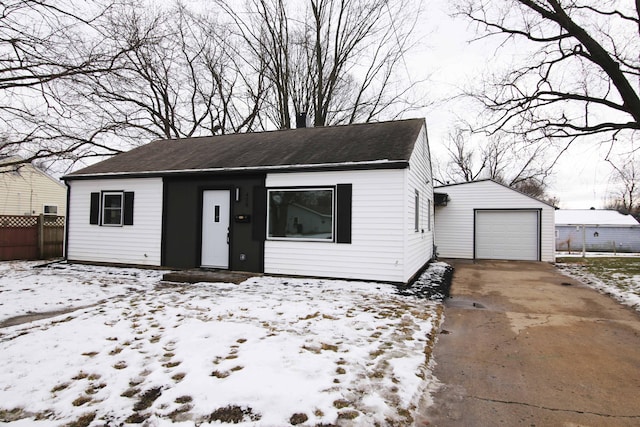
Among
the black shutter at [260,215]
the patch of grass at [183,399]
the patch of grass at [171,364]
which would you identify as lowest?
the patch of grass at [183,399]

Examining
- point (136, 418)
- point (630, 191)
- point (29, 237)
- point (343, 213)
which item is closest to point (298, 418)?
point (136, 418)

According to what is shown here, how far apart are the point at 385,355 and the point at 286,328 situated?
1.34 metres

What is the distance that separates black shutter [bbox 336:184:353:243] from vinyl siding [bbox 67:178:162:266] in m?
4.86

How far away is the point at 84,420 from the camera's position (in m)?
2.39

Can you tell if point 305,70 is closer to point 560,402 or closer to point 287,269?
point 287,269

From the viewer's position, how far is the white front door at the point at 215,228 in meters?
8.73

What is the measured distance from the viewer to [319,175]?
7.89m

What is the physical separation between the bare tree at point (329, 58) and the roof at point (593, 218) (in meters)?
19.8

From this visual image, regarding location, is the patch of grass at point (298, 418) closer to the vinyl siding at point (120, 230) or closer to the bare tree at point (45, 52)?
the bare tree at point (45, 52)

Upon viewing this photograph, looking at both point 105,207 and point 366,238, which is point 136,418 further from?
point 105,207

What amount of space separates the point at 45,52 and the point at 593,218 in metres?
34.9

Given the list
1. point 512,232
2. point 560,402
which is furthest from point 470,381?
point 512,232

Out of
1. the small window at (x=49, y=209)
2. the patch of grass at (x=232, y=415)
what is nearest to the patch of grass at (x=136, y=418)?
the patch of grass at (x=232, y=415)

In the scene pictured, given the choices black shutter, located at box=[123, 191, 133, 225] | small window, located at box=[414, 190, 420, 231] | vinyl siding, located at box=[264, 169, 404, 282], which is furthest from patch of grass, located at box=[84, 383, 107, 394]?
black shutter, located at box=[123, 191, 133, 225]
